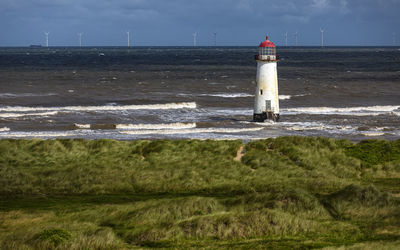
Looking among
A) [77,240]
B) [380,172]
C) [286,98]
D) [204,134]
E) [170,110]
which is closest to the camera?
[77,240]

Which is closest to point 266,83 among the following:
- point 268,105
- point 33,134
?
point 268,105

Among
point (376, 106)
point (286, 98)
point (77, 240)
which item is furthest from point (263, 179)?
point (286, 98)

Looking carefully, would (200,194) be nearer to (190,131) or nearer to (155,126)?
(190,131)

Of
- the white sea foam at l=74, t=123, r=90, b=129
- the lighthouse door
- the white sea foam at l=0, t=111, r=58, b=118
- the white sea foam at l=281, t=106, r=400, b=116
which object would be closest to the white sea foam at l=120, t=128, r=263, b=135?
the lighthouse door

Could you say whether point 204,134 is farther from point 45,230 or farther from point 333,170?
point 45,230

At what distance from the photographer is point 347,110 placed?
176 feet

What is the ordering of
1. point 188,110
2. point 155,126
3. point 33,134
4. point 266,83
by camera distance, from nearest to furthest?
1. point 33,134
2. point 266,83
3. point 155,126
4. point 188,110

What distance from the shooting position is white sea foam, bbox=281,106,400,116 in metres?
51.3

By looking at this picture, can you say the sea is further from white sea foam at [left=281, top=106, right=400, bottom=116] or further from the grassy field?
the grassy field

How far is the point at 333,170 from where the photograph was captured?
23.3 m

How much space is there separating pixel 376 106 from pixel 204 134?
2436cm

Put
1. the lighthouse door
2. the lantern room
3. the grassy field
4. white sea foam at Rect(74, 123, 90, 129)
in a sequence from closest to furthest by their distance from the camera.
Answer: the grassy field → the lantern room → the lighthouse door → white sea foam at Rect(74, 123, 90, 129)

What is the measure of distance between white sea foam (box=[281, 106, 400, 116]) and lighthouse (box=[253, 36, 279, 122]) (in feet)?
34.8

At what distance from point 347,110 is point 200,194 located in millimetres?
36582
